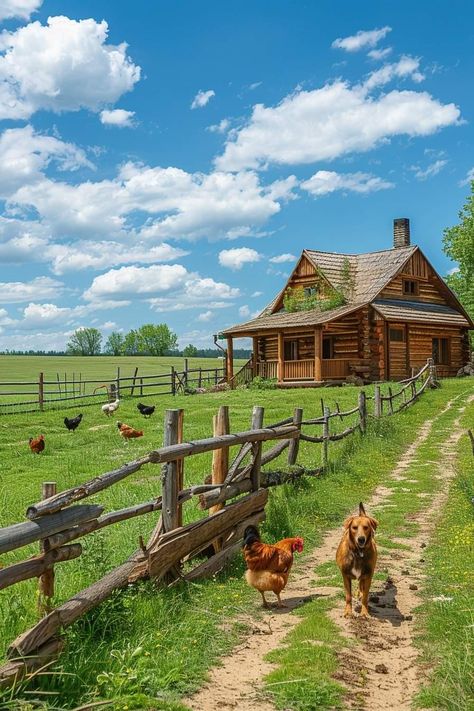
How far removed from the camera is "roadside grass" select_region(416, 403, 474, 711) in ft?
15.7

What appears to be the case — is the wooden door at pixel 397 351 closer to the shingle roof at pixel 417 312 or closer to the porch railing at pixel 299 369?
the shingle roof at pixel 417 312

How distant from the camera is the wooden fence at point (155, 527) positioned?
468cm

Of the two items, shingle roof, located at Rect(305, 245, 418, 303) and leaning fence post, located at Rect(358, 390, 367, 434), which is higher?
shingle roof, located at Rect(305, 245, 418, 303)

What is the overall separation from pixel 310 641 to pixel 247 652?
1.81ft

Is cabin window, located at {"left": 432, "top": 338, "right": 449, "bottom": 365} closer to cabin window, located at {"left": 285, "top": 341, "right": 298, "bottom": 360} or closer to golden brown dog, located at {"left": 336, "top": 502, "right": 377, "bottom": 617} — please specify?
cabin window, located at {"left": 285, "top": 341, "right": 298, "bottom": 360}

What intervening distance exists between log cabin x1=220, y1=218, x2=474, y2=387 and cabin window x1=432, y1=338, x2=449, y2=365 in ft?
0.19

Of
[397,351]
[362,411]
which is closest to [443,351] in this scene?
[397,351]

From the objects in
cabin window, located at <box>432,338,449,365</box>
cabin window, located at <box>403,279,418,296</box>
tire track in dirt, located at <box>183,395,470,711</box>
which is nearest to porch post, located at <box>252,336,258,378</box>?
cabin window, located at <box>403,279,418,296</box>

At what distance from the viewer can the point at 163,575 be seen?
Answer: 664 centimetres

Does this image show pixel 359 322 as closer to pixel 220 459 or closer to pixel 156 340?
→ pixel 220 459

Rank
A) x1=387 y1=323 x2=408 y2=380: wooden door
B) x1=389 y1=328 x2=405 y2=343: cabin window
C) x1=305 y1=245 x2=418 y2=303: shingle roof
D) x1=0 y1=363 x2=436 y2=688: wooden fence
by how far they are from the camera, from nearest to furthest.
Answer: x1=0 y1=363 x2=436 y2=688: wooden fence, x1=387 y1=323 x2=408 y2=380: wooden door, x1=389 y1=328 x2=405 y2=343: cabin window, x1=305 y1=245 x2=418 y2=303: shingle roof

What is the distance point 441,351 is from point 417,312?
425cm

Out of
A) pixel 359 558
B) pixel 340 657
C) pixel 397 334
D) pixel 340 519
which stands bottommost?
pixel 340 519

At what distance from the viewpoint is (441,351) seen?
39.2 metres
